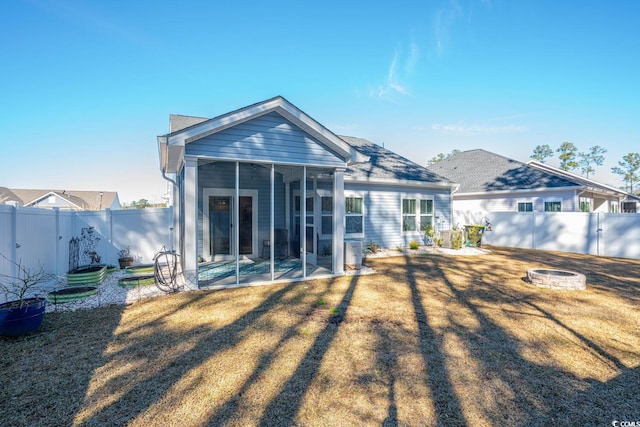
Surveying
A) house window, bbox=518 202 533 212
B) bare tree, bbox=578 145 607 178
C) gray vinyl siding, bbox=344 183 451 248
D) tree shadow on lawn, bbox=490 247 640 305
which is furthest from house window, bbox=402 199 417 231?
bare tree, bbox=578 145 607 178

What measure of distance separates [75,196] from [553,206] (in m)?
44.6

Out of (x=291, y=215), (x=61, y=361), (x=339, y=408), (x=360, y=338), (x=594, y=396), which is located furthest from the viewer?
(x=291, y=215)

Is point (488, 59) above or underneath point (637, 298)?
above

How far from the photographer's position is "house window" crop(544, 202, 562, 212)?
1485 centimetres

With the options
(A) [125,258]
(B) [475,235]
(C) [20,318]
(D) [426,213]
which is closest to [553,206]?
(B) [475,235]

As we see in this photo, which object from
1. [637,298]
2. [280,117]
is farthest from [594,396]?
[280,117]

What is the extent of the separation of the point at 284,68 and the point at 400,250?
922cm

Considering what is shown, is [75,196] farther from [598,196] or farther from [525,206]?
[598,196]

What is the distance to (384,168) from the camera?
12961 millimetres

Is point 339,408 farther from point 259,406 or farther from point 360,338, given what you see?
point 360,338

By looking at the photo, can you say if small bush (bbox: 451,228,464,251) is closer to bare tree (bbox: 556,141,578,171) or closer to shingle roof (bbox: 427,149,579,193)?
shingle roof (bbox: 427,149,579,193)

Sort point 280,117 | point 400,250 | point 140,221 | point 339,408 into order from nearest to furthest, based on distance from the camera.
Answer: point 339,408 < point 280,117 < point 140,221 < point 400,250

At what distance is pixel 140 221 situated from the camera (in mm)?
9297

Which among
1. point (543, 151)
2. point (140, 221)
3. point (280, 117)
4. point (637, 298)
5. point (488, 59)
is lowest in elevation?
point (637, 298)
